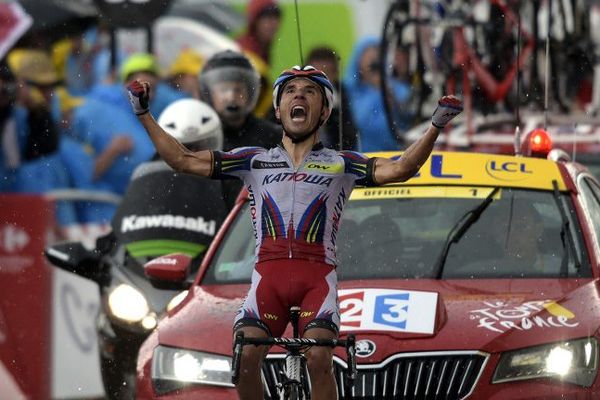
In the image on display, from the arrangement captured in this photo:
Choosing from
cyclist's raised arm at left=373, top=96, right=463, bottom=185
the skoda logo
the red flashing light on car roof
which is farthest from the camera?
the red flashing light on car roof

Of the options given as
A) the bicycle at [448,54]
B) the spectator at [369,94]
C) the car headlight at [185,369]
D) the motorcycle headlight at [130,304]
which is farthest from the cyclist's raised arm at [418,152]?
the bicycle at [448,54]

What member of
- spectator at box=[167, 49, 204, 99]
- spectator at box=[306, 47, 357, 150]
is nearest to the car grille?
spectator at box=[306, 47, 357, 150]

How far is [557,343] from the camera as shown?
357 inches

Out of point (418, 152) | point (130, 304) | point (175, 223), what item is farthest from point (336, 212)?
point (175, 223)

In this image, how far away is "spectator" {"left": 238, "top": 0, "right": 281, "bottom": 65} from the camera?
19078 mm

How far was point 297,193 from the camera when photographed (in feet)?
29.1

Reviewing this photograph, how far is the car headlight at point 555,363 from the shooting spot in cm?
896

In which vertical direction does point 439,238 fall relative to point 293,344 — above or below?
below

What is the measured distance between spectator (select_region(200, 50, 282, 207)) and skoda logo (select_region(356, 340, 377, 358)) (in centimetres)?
461

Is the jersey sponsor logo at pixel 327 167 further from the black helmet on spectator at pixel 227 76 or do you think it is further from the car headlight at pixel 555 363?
the black helmet on spectator at pixel 227 76

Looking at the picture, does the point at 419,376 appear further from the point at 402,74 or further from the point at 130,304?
the point at 402,74

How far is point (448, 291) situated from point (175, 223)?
107 inches

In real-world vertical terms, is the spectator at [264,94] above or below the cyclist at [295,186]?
below

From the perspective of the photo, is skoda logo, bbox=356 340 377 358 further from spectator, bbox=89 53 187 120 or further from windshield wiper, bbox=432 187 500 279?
spectator, bbox=89 53 187 120
